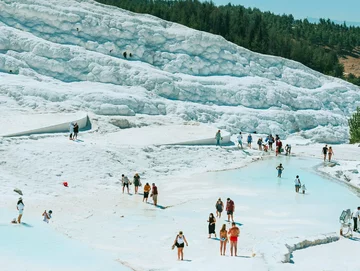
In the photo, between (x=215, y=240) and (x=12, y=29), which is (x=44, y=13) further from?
(x=215, y=240)

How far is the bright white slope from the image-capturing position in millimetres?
33688

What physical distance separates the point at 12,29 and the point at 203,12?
1073 inches

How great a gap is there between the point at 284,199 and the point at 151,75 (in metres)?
18.0

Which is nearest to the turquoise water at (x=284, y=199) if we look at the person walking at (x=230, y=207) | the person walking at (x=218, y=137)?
the person walking at (x=230, y=207)

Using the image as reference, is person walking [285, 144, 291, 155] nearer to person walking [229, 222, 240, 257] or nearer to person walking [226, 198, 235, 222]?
person walking [226, 198, 235, 222]

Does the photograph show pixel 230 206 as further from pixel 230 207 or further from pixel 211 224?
pixel 211 224

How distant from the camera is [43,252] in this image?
45.6 ft

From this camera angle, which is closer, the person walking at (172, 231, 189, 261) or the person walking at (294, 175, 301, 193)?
the person walking at (172, 231, 189, 261)

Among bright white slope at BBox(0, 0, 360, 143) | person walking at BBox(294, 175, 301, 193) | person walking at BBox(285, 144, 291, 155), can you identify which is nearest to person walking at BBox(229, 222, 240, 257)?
person walking at BBox(294, 175, 301, 193)

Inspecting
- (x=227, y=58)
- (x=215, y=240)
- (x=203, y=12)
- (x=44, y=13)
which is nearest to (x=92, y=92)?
(x=44, y=13)

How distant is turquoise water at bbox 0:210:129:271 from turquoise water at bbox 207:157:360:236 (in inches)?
215

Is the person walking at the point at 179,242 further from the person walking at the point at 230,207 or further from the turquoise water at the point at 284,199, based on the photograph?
the person walking at the point at 230,207

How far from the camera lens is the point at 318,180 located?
25109mm

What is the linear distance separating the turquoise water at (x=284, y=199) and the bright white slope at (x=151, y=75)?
9732 millimetres
